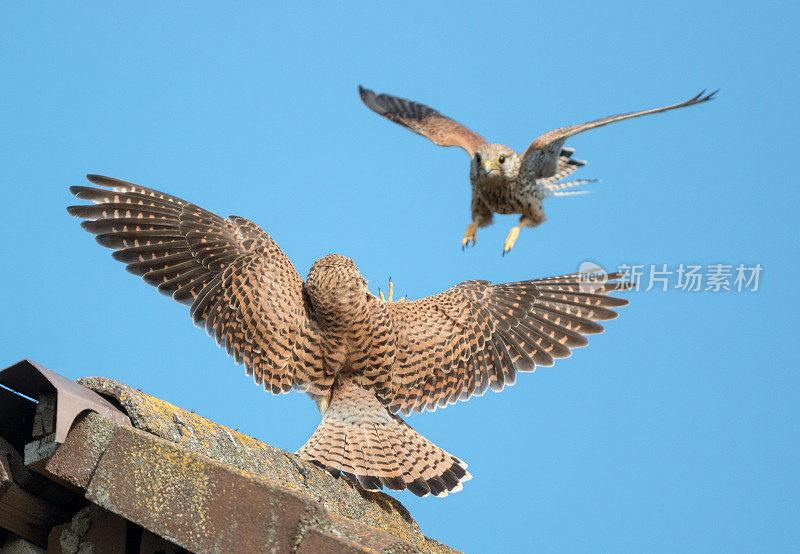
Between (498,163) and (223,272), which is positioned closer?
(223,272)

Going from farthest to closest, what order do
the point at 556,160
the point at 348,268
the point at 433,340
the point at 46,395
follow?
the point at 556,160, the point at 433,340, the point at 348,268, the point at 46,395

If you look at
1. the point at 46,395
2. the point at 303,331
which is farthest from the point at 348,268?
the point at 46,395

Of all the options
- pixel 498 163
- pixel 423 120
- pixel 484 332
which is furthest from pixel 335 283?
pixel 423 120

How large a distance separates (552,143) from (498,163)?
48 centimetres

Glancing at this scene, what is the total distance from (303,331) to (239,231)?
41.1 inches

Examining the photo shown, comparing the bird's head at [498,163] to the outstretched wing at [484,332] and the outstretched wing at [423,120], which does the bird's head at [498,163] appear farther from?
the outstretched wing at [484,332]

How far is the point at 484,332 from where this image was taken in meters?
7.86

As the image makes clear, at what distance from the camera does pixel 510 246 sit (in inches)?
331

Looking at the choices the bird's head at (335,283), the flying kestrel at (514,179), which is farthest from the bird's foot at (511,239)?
the bird's head at (335,283)

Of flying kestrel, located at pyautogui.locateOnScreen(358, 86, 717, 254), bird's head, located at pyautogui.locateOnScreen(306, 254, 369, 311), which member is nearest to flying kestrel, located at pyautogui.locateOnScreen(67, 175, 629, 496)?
bird's head, located at pyautogui.locateOnScreen(306, 254, 369, 311)

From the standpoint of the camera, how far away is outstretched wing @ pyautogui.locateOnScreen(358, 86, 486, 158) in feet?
33.4

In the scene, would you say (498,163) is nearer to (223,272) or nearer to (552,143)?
(552,143)

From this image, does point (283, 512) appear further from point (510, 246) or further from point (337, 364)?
point (510, 246)

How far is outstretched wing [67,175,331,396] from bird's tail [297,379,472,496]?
0.29 metres
